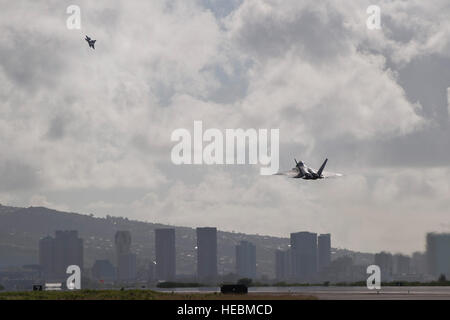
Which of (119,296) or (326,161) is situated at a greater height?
(326,161)
